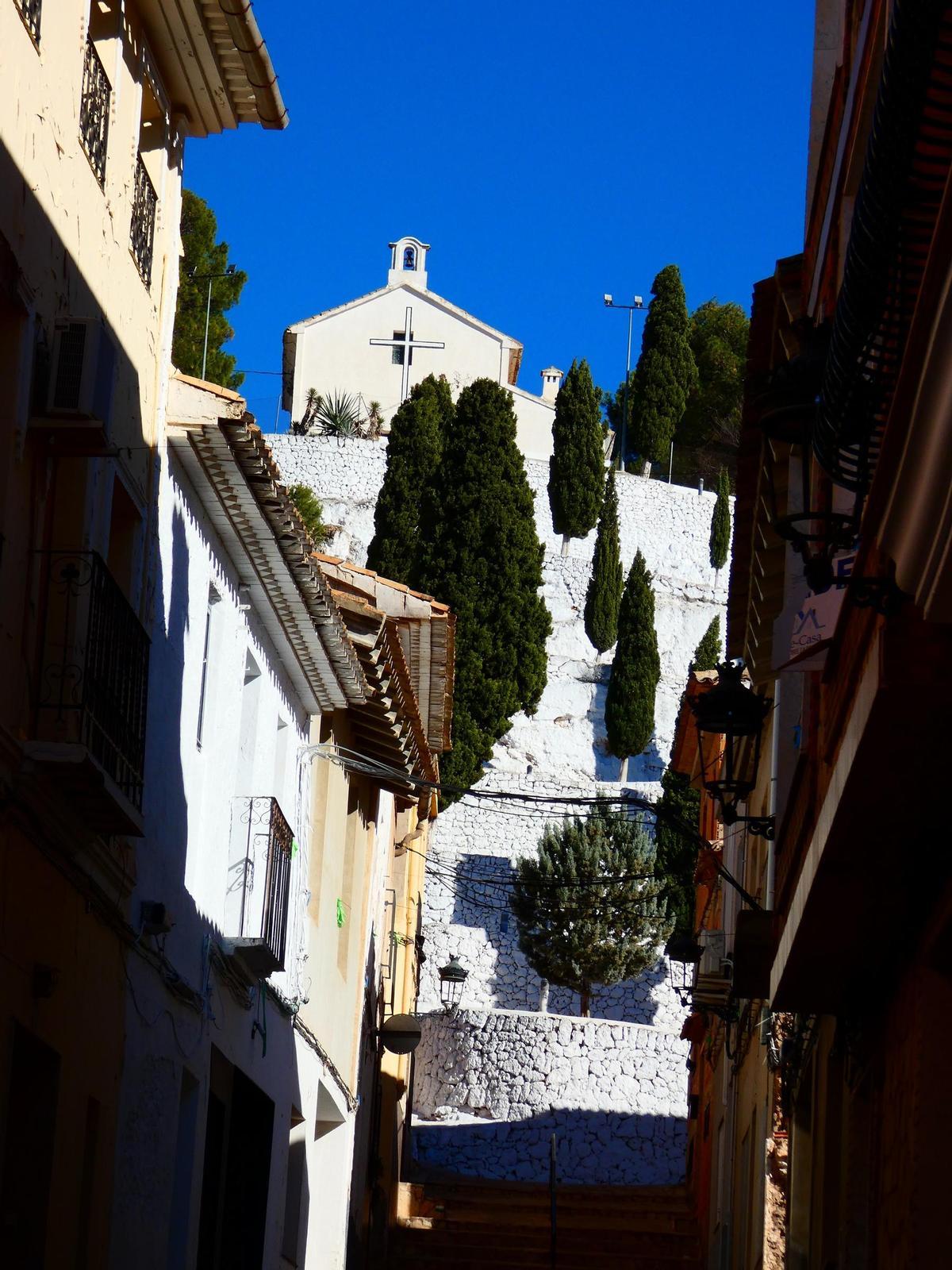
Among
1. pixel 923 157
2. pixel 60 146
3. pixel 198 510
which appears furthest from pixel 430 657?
pixel 923 157

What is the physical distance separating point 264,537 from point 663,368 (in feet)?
186

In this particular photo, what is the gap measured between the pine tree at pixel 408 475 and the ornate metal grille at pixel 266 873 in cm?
3331

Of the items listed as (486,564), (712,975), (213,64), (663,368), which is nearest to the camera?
(213,64)

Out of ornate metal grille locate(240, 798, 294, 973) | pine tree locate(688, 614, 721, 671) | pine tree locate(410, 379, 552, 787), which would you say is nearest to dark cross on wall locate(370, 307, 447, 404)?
pine tree locate(688, 614, 721, 671)

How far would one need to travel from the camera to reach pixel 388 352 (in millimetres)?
65875

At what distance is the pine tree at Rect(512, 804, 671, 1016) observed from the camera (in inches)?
1527

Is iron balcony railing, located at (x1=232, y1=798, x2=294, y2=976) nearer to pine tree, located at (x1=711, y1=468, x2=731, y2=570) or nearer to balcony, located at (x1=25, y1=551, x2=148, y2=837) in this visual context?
balcony, located at (x1=25, y1=551, x2=148, y2=837)

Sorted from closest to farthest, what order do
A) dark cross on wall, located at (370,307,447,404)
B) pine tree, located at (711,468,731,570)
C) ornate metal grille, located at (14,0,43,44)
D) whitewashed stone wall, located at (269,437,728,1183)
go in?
ornate metal grille, located at (14,0,43,44) < whitewashed stone wall, located at (269,437,728,1183) < pine tree, located at (711,468,731,570) < dark cross on wall, located at (370,307,447,404)

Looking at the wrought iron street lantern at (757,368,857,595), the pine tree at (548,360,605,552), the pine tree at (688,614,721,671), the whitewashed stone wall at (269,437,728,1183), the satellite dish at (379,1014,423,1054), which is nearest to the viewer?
the wrought iron street lantern at (757,368,857,595)

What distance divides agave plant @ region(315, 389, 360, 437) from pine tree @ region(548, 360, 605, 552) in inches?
274

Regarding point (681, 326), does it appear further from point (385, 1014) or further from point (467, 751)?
point (385, 1014)

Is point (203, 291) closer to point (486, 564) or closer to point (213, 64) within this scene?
point (486, 564)

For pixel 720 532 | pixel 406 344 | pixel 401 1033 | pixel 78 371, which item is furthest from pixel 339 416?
pixel 78 371

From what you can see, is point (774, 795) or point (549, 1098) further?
point (549, 1098)
